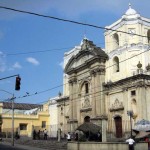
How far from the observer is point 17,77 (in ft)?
78.5

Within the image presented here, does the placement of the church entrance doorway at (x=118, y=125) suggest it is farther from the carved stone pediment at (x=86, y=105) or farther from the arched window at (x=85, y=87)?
the arched window at (x=85, y=87)

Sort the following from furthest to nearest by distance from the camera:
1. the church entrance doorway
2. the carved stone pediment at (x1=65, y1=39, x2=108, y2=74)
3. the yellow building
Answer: the yellow building
the carved stone pediment at (x1=65, y1=39, x2=108, y2=74)
the church entrance doorway

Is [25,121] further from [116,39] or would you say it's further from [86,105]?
[116,39]

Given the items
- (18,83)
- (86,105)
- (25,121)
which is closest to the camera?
(18,83)

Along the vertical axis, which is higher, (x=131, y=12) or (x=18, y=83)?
(x=131, y=12)

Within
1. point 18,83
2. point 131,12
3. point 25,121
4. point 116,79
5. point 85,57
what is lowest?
point 25,121

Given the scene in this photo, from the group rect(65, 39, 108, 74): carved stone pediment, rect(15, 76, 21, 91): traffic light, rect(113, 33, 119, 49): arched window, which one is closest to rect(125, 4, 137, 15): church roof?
rect(113, 33, 119, 49): arched window

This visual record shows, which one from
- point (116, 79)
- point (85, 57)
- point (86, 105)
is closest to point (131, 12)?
point (116, 79)

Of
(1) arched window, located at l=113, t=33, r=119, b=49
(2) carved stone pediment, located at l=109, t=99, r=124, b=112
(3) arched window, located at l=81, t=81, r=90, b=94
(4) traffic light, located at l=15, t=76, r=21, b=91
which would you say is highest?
(1) arched window, located at l=113, t=33, r=119, b=49

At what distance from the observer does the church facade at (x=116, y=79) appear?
1364 inches

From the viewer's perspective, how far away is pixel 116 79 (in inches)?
1512

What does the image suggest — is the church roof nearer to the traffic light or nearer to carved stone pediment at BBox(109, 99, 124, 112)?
carved stone pediment at BBox(109, 99, 124, 112)

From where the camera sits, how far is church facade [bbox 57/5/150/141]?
3466 cm

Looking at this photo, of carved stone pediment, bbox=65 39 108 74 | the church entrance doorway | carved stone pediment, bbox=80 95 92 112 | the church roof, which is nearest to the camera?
the church entrance doorway
